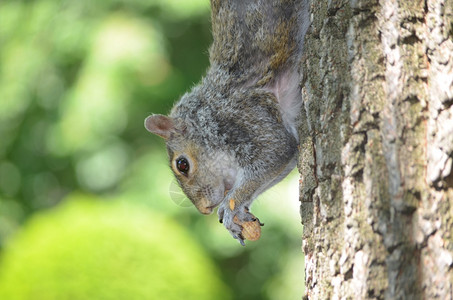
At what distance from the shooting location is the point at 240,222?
2084 millimetres

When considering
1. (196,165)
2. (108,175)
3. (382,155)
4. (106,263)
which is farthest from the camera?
(108,175)

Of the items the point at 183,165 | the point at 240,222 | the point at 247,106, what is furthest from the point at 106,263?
the point at 247,106

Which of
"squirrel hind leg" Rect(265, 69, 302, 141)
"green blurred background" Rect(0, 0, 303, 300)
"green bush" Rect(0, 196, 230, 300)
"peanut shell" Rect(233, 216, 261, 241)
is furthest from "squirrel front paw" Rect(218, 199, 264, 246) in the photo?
"green bush" Rect(0, 196, 230, 300)

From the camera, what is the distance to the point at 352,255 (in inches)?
54.6

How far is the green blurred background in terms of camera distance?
3.41 m

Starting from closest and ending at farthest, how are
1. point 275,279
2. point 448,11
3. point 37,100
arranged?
point 448,11
point 275,279
point 37,100

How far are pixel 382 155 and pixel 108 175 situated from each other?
12.3 ft

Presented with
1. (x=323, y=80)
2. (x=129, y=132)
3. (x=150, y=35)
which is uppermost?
(x=150, y=35)

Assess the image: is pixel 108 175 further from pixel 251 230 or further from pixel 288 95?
pixel 288 95

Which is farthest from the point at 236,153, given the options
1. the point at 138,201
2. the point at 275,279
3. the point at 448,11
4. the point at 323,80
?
the point at 275,279

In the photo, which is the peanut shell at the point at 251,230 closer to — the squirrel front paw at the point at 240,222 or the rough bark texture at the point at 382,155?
the squirrel front paw at the point at 240,222

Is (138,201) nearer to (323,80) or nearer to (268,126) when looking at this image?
(268,126)

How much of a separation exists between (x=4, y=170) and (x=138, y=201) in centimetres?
174

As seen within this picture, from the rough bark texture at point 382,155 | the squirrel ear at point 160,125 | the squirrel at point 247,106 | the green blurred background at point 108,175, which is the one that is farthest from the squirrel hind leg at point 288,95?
the green blurred background at point 108,175
